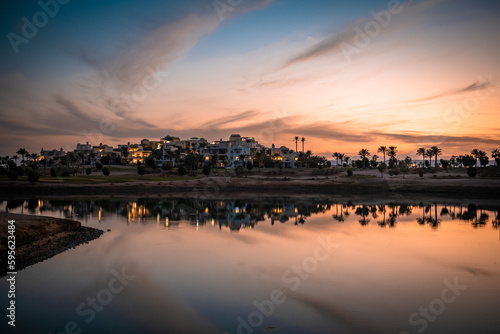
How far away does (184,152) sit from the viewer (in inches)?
5881

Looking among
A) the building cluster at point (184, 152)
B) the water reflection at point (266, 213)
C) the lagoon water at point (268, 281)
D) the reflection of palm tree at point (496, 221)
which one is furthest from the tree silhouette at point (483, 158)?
the lagoon water at point (268, 281)

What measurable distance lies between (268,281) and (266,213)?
29.7 m

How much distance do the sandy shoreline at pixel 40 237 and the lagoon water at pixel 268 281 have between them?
1.13m

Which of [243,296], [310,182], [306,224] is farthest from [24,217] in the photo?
[310,182]

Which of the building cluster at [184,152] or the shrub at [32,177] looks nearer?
the shrub at [32,177]

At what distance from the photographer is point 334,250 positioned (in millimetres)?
27031

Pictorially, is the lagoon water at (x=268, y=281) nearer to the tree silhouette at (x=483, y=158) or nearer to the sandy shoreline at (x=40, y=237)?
the sandy shoreline at (x=40, y=237)

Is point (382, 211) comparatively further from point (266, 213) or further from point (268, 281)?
point (268, 281)

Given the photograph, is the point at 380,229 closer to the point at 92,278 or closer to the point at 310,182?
the point at 92,278

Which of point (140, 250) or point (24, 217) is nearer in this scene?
point (140, 250)

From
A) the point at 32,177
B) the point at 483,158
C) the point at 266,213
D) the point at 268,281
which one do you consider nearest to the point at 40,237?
the point at 268,281

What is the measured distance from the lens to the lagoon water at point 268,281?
14008 millimetres

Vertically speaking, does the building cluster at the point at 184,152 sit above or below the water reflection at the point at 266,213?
above

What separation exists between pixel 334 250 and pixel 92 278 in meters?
17.2
